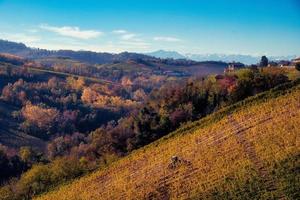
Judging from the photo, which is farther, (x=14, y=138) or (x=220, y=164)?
(x=14, y=138)

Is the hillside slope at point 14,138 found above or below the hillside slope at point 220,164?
below

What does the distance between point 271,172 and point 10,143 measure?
14803cm

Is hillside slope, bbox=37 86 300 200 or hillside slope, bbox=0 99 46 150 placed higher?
hillside slope, bbox=37 86 300 200

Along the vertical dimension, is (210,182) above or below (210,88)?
below

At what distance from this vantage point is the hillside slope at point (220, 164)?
138 feet

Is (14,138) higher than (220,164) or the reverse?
the reverse

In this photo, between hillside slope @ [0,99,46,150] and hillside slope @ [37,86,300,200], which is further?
hillside slope @ [0,99,46,150]

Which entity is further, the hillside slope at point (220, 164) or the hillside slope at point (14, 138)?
the hillside slope at point (14, 138)

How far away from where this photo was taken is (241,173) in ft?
145

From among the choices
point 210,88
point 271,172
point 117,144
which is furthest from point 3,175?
point 271,172

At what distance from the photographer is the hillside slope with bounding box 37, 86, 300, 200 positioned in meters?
42.0

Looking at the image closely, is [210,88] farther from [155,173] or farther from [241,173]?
[241,173]

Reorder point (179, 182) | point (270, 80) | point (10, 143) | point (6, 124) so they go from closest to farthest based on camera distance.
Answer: point (179, 182), point (270, 80), point (10, 143), point (6, 124)

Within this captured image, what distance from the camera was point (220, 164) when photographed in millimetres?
48281
